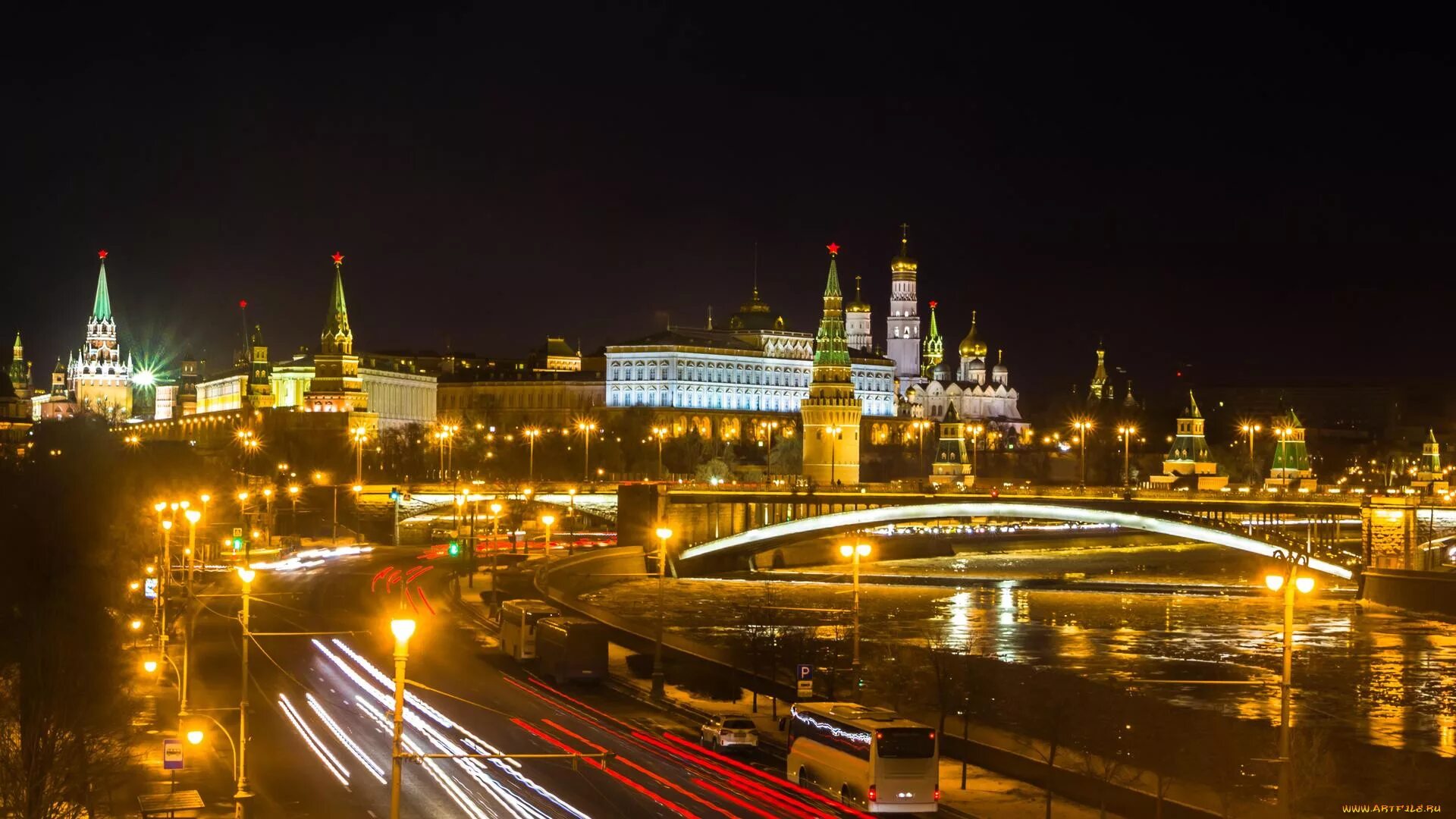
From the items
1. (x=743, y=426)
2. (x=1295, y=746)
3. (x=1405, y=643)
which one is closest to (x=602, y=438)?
(x=743, y=426)

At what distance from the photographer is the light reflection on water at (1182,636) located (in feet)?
173

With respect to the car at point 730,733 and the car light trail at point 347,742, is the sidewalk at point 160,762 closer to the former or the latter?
the car light trail at point 347,742

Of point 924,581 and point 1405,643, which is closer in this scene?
point 1405,643

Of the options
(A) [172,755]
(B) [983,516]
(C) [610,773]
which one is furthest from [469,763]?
(B) [983,516]

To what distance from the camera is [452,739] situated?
38.8 metres

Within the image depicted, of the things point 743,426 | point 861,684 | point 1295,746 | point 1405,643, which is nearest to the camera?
point 1295,746

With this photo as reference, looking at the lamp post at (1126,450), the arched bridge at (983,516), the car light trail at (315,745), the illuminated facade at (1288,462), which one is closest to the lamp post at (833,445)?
the lamp post at (1126,450)

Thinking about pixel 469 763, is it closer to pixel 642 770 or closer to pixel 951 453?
pixel 642 770

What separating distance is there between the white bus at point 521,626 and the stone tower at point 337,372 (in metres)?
130

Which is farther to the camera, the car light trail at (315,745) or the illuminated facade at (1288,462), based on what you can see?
the illuminated facade at (1288,462)

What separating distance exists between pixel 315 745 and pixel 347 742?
2.30ft

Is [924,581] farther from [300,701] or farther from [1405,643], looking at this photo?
[300,701]

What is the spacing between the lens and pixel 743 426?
19712cm

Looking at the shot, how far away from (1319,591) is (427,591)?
126 ft
